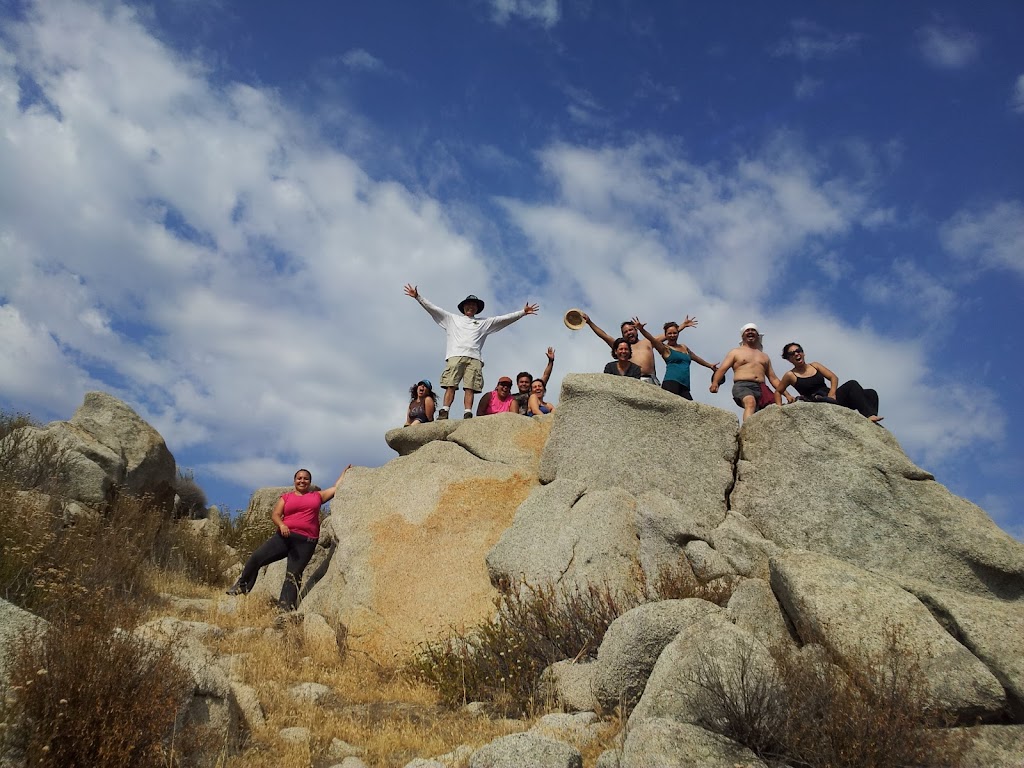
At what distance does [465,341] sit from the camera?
1359 cm

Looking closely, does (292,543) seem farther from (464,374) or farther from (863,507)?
(863,507)

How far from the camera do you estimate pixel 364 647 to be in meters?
9.05

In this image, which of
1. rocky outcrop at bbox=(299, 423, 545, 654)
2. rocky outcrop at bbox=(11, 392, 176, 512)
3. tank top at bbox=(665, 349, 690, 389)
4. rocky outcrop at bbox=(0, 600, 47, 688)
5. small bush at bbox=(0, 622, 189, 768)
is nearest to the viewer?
small bush at bbox=(0, 622, 189, 768)

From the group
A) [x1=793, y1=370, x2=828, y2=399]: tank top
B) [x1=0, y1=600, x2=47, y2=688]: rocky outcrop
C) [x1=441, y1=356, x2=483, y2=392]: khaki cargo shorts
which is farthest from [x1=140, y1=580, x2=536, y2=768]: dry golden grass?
[x1=793, y1=370, x2=828, y2=399]: tank top

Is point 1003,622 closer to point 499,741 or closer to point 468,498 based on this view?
point 499,741

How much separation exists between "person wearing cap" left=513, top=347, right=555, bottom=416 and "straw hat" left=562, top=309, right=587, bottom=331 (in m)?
1.33

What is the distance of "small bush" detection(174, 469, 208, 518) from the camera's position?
17125 mm

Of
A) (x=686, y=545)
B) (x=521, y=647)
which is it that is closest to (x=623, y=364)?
(x=686, y=545)

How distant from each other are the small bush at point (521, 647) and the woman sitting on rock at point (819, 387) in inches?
199

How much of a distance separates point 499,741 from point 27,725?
301 cm

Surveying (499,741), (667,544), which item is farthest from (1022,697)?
(499,741)

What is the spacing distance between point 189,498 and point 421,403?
25.1 ft

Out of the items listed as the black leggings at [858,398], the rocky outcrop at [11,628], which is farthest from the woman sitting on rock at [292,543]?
the black leggings at [858,398]

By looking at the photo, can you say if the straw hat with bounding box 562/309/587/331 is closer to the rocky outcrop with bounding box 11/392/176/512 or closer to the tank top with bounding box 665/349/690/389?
the tank top with bounding box 665/349/690/389
